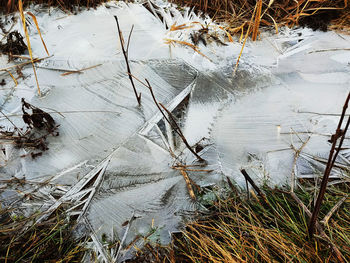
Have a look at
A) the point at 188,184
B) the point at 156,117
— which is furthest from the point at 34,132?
the point at 188,184

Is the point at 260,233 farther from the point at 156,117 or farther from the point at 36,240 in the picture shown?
the point at 36,240

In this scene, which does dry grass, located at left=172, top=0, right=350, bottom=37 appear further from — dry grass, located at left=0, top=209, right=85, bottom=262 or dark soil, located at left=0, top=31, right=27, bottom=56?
dry grass, located at left=0, top=209, right=85, bottom=262

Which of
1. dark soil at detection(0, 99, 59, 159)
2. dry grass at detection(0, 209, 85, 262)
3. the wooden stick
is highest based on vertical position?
dark soil at detection(0, 99, 59, 159)

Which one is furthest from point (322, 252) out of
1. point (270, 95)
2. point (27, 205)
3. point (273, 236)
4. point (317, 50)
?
point (27, 205)

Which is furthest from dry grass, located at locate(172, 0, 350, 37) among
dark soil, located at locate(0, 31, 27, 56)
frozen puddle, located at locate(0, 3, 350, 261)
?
dark soil, located at locate(0, 31, 27, 56)

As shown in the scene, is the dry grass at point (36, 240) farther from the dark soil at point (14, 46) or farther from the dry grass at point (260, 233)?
the dark soil at point (14, 46)

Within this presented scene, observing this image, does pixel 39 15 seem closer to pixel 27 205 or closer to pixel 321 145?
pixel 27 205

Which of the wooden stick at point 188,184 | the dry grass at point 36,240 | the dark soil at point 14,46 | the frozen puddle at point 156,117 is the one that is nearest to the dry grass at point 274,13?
the frozen puddle at point 156,117

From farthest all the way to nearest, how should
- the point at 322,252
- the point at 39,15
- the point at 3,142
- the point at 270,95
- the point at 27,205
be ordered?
the point at 39,15 → the point at 270,95 → the point at 3,142 → the point at 27,205 → the point at 322,252
